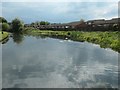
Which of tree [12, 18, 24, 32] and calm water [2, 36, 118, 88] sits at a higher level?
tree [12, 18, 24, 32]

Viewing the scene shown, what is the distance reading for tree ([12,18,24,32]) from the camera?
333ft

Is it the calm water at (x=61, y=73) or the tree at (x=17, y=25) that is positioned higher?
the tree at (x=17, y=25)

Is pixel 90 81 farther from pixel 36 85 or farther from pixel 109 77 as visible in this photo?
pixel 36 85

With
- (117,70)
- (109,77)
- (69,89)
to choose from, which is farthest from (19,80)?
(117,70)

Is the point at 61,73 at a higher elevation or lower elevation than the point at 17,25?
lower

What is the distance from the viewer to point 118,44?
37.5 m

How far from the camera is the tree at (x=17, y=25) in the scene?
3994 inches

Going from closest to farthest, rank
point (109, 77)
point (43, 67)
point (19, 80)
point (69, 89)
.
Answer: point (69, 89), point (19, 80), point (109, 77), point (43, 67)

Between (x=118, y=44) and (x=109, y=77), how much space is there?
1669 cm

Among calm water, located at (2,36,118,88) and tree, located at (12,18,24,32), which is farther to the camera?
tree, located at (12,18,24,32)

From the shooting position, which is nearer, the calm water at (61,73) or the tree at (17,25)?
the calm water at (61,73)

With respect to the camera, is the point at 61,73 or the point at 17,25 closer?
the point at 61,73

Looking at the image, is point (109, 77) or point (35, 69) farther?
point (35, 69)

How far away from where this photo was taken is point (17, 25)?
102 m
